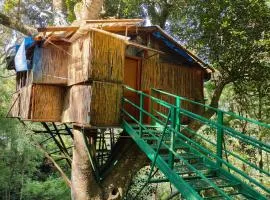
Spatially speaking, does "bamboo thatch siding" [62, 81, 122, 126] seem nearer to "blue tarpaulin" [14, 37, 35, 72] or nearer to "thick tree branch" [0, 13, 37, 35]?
"blue tarpaulin" [14, 37, 35, 72]

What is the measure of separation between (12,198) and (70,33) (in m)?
16.0

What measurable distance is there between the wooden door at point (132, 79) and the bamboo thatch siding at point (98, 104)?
1253 millimetres

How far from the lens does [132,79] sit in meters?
9.02

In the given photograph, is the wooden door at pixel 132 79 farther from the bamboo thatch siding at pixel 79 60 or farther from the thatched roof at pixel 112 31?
the bamboo thatch siding at pixel 79 60

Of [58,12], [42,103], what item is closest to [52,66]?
[42,103]

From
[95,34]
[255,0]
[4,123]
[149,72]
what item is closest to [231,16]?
[255,0]

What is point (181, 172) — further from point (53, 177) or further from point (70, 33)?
point (53, 177)

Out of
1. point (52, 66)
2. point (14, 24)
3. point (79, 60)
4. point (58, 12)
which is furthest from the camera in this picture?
point (58, 12)

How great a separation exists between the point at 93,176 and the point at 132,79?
9.59 ft

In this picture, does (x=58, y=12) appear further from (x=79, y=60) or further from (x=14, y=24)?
(x=79, y=60)

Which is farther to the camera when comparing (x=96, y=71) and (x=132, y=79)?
(x=132, y=79)

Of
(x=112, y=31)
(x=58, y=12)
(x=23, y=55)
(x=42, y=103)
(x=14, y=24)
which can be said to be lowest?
(x=42, y=103)

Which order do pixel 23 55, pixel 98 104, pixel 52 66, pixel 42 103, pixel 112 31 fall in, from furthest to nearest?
pixel 52 66 < pixel 42 103 < pixel 23 55 < pixel 112 31 < pixel 98 104

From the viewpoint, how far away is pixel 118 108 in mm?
7570
